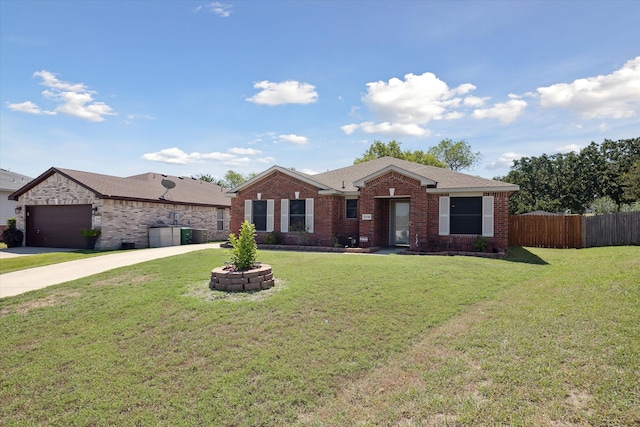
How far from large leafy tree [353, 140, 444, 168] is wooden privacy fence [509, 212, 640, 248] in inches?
1034

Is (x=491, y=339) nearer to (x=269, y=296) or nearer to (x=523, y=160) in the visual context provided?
(x=269, y=296)

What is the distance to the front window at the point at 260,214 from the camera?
18.8 metres

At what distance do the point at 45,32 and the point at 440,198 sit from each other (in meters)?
15.2

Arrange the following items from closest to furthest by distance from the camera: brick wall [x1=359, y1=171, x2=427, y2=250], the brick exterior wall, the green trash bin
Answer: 1. the brick exterior wall
2. brick wall [x1=359, y1=171, x2=427, y2=250]
3. the green trash bin

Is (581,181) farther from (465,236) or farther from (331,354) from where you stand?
(331,354)

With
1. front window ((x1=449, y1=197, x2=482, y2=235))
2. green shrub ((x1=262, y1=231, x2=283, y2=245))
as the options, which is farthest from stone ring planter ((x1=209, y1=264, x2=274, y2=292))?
front window ((x1=449, y1=197, x2=482, y2=235))

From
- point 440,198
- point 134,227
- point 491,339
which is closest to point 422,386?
point 491,339

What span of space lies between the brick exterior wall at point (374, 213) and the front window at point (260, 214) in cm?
30

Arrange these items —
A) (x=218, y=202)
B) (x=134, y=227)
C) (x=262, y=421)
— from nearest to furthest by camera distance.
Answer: (x=262, y=421), (x=134, y=227), (x=218, y=202)

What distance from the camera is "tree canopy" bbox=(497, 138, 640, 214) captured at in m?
40.3

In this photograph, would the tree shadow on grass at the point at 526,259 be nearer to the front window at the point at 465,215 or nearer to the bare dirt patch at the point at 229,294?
the front window at the point at 465,215

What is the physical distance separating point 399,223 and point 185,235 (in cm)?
1180

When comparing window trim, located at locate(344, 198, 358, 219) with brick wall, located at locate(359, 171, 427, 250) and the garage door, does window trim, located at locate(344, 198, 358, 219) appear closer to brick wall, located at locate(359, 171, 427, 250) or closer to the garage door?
brick wall, located at locate(359, 171, 427, 250)

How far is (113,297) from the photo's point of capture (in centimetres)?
788
